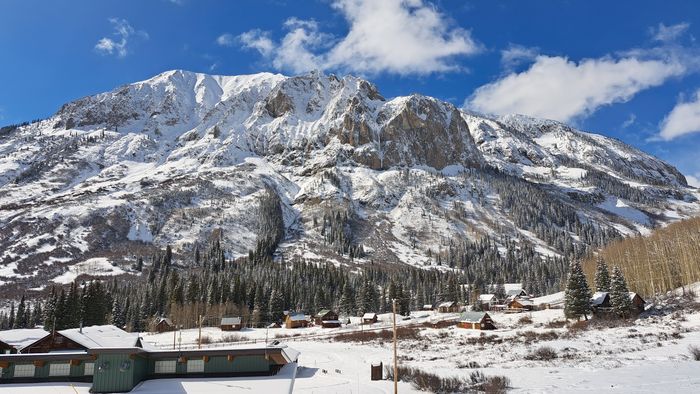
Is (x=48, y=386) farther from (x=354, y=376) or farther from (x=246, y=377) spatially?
→ (x=354, y=376)

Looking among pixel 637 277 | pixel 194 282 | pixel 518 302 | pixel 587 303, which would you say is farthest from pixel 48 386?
pixel 518 302

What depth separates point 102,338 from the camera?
34438 mm

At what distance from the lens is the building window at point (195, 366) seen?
34.1 meters

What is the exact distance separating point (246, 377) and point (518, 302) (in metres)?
102

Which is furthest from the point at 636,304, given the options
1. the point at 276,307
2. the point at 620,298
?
the point at 276,307

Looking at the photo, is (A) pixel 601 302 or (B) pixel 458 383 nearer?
(B) pixel 458 383

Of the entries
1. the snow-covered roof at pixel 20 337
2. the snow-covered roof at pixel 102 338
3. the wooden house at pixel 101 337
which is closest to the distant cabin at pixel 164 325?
the snow-covered roof at pixel 20 337

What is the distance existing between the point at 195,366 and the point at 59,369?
368 inches

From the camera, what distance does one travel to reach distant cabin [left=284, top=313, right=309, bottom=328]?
106 metres

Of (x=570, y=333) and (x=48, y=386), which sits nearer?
(x=48, y=386)

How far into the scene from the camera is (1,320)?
11300 centimetres

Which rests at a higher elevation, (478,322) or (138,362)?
(138,362)

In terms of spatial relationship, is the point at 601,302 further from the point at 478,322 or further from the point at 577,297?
the point at 478,322

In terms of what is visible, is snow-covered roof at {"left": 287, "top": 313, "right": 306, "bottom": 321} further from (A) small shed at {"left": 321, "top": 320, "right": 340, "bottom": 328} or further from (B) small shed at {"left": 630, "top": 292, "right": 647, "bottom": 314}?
(B) small shed at {"left": 630, "top": 292, "right": 647, "bottom": 314}
